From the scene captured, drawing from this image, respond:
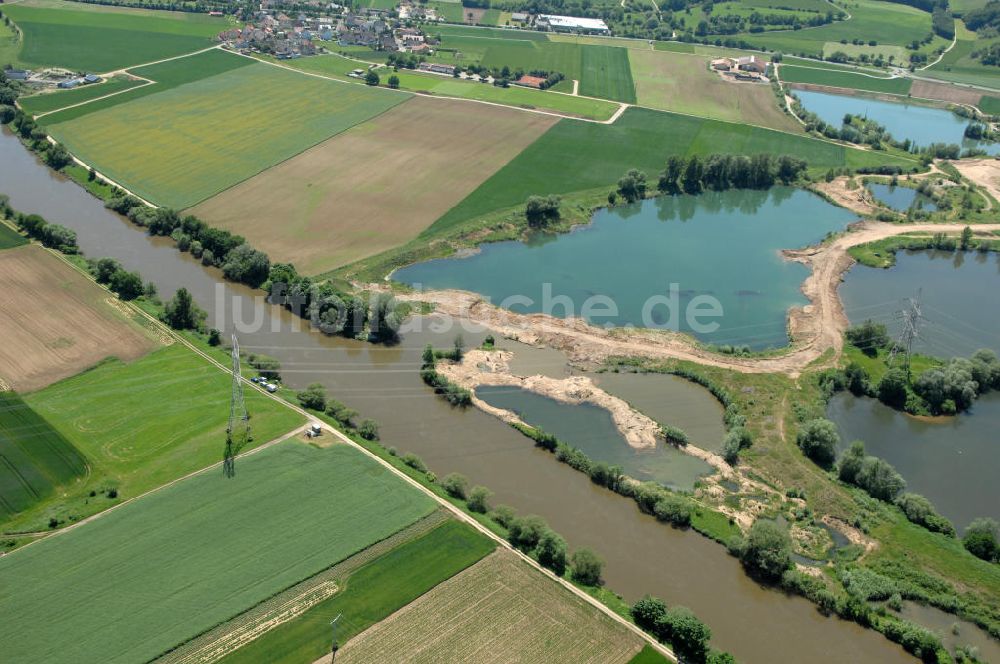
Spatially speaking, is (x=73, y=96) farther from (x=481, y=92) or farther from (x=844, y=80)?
(x=844, y=80)

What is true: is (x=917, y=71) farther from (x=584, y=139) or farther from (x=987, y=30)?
(x=584, y=139)

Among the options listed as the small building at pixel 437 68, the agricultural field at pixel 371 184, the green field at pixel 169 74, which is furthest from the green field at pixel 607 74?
the green field at pixel 169 74

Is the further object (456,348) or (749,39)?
(749,39)

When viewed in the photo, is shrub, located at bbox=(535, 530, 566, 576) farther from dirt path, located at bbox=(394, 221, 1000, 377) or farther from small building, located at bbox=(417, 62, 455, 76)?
small building, located at bbox=(417, 62, 455, 76)

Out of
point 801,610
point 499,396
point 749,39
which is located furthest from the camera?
point 749,39

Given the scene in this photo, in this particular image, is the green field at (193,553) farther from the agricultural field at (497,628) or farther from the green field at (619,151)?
the green field at (619,151)

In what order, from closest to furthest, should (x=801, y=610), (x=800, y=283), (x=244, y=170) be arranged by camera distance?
(x=801, y=610)
(x=800, y=283)
(x=244, y=170)

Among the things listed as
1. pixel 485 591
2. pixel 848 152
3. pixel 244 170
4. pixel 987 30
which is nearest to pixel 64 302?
pixel 244 170
